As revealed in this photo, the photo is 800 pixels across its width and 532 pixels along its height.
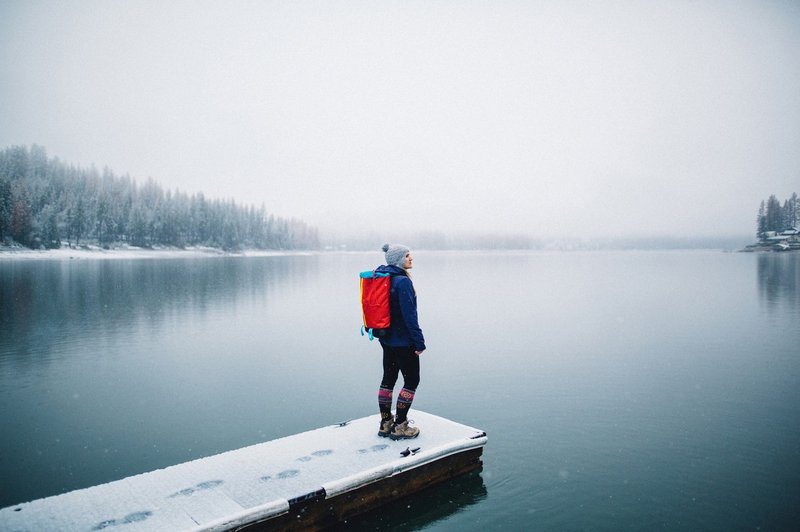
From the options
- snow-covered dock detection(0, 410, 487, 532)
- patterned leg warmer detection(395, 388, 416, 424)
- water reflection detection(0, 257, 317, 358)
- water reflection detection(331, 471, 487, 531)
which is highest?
patterned leg warmer detection(395, 388, 416, 424)

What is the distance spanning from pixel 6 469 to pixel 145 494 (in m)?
4.57

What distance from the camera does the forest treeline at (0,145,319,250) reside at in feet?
334

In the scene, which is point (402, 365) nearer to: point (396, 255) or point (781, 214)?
point (396, 255)

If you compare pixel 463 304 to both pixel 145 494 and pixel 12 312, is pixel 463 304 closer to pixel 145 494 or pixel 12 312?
pixel 12 312

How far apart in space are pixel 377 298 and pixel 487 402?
21.3 ft

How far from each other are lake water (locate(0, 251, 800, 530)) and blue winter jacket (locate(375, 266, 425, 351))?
221cm

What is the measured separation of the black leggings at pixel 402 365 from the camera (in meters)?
7.71

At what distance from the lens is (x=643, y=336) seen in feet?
74.6

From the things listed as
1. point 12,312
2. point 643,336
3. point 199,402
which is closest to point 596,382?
point 643,336

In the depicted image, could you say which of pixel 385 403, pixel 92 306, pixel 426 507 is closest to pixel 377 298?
pixel 385 403

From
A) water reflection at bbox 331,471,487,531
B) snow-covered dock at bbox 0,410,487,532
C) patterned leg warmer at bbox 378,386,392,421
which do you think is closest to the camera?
snow-covered dock at bbox 0,410,487,532

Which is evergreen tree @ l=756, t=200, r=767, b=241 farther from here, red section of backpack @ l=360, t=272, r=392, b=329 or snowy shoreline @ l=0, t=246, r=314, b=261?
red section of backpack @ l=360, t=272, r=392, b=329

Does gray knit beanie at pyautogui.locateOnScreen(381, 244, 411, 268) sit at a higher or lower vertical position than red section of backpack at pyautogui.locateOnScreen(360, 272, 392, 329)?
higher

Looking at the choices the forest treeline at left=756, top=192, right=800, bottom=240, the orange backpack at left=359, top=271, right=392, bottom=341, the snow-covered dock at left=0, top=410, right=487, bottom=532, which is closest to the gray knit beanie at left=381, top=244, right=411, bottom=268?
the orange backpack at left=359, top=271, right=392, bottom=341
